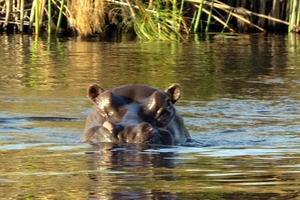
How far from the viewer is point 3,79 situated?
10.9m

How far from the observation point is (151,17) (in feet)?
52.3

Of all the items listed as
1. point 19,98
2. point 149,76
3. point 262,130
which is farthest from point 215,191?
point 149,76

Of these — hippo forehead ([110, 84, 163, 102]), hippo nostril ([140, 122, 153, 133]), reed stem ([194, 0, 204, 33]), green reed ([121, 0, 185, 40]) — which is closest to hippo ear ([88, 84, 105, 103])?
hippo forehead ([110, 84, 163, 102])

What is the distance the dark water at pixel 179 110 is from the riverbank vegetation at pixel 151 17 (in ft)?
1.84

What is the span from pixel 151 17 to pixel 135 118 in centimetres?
1030

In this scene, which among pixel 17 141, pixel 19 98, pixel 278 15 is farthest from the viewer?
pixel 278 15

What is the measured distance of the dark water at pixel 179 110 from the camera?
4078 mm

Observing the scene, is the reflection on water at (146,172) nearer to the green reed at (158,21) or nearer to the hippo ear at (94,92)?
the hippo ear at (94,92)

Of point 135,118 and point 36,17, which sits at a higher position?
point 36,17

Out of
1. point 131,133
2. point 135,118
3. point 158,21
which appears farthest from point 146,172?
point 158,21

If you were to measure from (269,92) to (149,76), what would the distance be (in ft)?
6.56

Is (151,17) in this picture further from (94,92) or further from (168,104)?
(168,104)

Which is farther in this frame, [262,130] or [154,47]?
[154,47]

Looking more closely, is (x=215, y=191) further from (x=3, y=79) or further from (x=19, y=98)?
(x=3, y=79)
